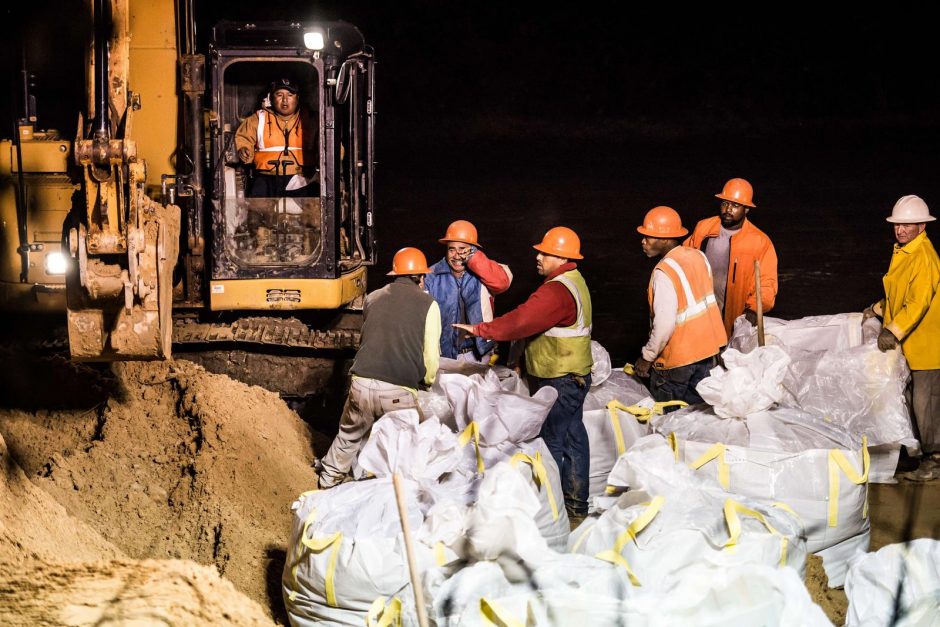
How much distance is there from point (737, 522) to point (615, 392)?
257 centimetres

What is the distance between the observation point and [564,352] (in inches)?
231

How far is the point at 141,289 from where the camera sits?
5148 mm

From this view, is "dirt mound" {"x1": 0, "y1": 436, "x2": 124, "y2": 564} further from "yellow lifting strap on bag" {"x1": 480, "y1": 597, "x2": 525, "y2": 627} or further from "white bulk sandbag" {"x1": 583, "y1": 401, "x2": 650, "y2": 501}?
"white bulk sandbag" {"x1": 583, "y1": 401, "x2": 650, "y2": 501}

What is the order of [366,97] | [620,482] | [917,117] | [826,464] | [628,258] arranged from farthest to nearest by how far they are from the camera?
[917,117] < [628,258] < [366,97] < [826,464] < [620,482]

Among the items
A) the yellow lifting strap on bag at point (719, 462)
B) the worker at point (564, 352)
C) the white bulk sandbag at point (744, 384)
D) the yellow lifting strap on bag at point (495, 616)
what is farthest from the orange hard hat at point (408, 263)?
the yellow lifting strap on bag at point (495, 616)

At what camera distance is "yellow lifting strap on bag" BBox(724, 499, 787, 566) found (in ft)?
12.2

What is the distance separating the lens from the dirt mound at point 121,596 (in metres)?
4.13

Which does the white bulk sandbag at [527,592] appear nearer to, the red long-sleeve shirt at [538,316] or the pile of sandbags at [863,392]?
the red long-sleeve shirt at [538,316]

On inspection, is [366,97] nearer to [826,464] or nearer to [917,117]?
[826,464]

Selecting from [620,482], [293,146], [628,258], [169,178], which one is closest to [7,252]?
[169,178]

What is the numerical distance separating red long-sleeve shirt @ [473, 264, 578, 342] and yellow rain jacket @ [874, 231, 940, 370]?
2.30 m

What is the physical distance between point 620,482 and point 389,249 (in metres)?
9.12

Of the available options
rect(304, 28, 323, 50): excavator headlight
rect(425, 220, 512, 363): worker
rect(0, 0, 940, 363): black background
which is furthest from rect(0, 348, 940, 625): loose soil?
rect(0, 0, 940, 363): black background

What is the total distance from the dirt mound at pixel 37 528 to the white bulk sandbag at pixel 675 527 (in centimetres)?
246
